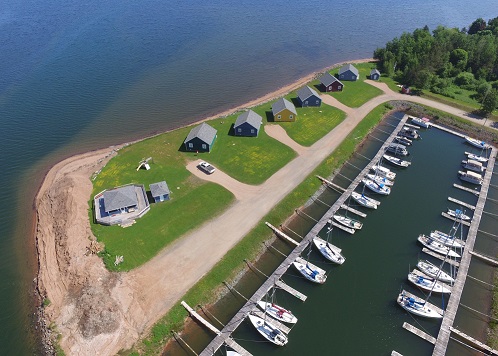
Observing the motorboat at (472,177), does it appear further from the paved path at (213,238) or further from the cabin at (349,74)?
the cabin at (349,74)

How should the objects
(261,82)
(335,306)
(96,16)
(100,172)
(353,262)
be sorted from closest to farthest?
(335,306) → (353,262) → (100,172) → (261,82) → (96,16)

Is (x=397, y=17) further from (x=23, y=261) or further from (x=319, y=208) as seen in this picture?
(x=23, y=261)

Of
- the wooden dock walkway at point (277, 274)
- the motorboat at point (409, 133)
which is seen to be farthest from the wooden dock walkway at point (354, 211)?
the motorboat at point (409, 133)

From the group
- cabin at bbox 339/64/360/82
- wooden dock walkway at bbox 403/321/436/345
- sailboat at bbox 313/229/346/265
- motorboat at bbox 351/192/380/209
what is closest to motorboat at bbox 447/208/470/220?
motorboat at bbox 351/192/380/209

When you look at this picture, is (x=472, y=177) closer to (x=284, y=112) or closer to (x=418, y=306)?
(x=418, y=306)

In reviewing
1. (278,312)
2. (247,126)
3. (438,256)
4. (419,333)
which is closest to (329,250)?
(278,312)

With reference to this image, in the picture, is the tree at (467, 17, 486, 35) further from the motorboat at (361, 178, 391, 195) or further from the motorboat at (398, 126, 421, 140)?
the motorboat at (361, 178, 391, 195)

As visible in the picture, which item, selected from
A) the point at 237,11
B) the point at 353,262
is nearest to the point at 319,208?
the point at 353,262
